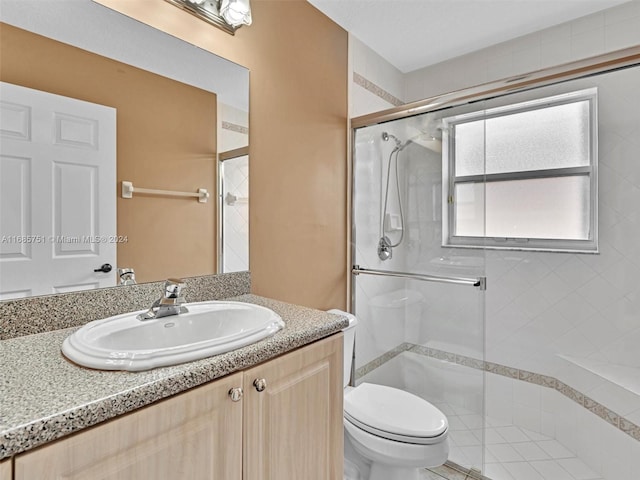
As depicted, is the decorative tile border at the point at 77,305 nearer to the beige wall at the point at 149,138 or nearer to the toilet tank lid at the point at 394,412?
the beige wall at the point at 149,138

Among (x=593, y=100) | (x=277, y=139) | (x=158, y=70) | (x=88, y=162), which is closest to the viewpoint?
(x=88, y=162)

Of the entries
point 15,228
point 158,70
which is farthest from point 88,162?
point 158,70

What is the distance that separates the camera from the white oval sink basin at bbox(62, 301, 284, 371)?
712mm

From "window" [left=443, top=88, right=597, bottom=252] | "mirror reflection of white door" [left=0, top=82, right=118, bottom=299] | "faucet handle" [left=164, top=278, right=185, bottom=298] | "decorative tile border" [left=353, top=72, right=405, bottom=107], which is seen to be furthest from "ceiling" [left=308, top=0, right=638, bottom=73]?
"faucet handle" [left=164, top=278, right=185, bottom=298]

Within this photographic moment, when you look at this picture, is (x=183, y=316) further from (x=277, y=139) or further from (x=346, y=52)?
(x=346, y=52)

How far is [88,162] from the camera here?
3.41ft

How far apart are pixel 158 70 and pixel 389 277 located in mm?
1581

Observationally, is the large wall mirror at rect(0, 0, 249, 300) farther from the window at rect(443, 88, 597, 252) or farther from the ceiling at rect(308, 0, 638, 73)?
the window at rect(443, 88, 597, 252)

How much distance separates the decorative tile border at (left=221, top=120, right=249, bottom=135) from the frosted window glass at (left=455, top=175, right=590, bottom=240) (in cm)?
113

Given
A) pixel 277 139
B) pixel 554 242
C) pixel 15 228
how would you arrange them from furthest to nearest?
pixel 554 242 < pixel 277 139 < pixel 15 228

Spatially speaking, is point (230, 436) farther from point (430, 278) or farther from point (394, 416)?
point (430, 278)

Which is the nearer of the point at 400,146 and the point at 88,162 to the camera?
the point at 88,162

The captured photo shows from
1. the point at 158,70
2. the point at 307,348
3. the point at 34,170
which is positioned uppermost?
the point at 158,70

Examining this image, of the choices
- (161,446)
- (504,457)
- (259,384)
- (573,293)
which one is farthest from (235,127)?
(504,457)
